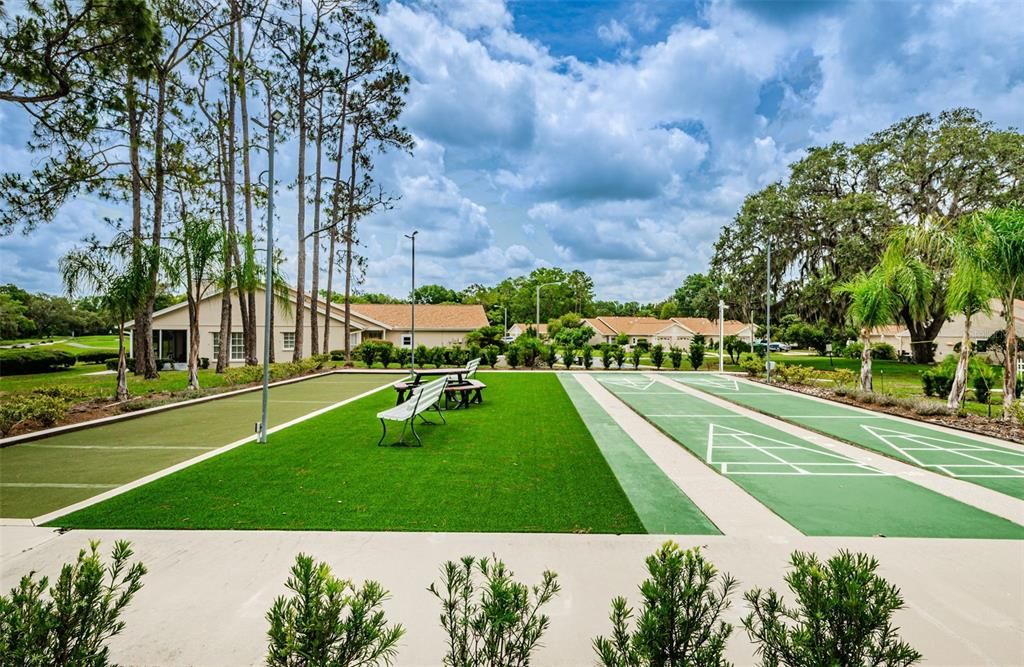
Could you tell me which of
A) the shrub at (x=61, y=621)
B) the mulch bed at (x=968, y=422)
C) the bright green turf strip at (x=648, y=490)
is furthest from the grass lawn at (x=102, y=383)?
the mulch bed at (x=968, y=422)

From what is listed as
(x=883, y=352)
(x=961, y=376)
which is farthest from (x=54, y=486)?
(x=883, y=352)

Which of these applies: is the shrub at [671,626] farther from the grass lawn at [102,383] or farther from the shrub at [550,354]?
the shrub at [550,354]

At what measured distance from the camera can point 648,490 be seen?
590 centimetres

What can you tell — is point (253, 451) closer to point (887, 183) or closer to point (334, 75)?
point (334, 75)

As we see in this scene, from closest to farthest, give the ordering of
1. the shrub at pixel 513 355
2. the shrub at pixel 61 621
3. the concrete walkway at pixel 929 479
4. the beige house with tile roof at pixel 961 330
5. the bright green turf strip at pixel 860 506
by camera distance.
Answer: the shrub at pixel 61 621, the bright green turf strip at pixel 860 506, the concrete walkway at pixel 929 479, the shrub at pixel 513 355, the beige house with tile roof at pixel 961 330

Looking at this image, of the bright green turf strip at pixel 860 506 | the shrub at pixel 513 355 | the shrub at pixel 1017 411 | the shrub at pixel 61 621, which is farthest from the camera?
the shrub at pixel 513 355

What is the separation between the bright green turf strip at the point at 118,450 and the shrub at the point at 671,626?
616cm

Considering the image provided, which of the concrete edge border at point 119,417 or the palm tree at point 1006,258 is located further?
the palm tree at point 1006,258

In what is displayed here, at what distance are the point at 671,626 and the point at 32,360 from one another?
3483 cm

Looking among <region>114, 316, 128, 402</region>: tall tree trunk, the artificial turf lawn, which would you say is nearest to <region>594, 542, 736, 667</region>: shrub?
the artificial turf lawn

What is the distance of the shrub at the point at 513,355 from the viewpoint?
25.9m

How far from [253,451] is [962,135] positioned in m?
35.3

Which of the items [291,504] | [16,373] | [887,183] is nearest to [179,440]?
[291,504]

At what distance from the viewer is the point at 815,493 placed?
589 centimetres
